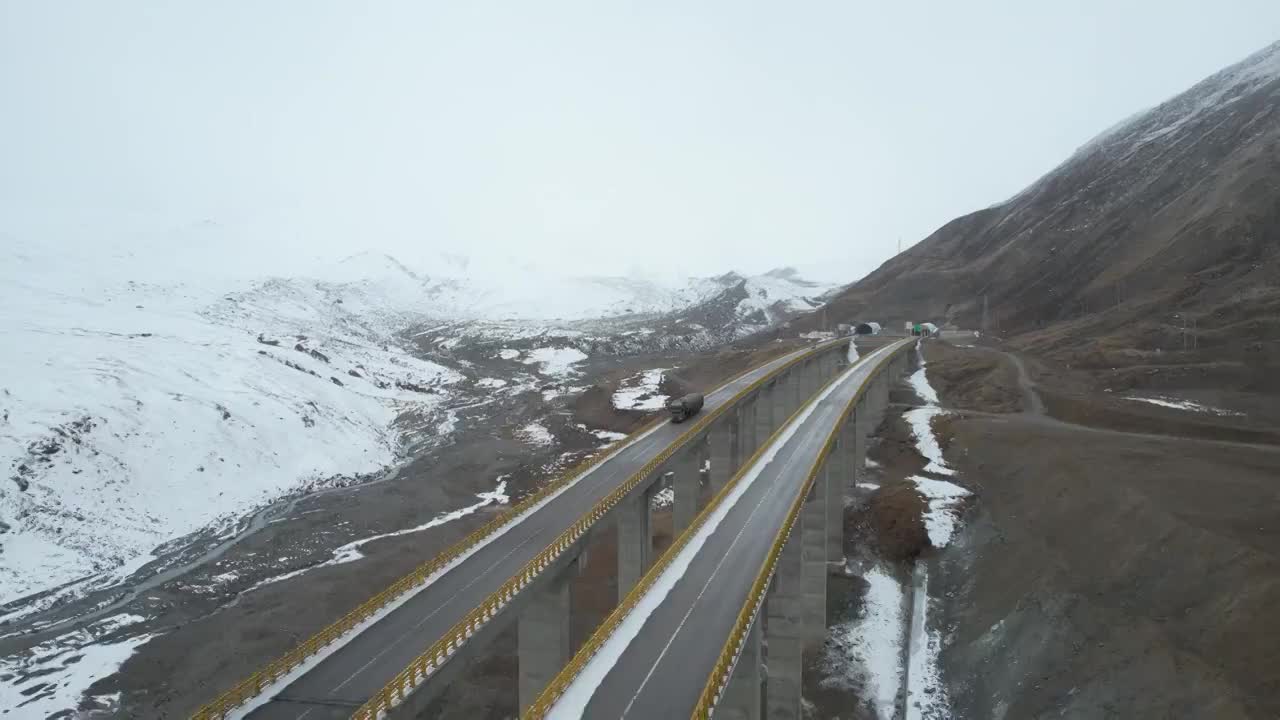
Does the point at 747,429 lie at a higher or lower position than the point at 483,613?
higher

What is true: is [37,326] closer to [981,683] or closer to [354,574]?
[354,574]

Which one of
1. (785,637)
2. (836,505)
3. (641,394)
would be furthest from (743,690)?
(641,394)

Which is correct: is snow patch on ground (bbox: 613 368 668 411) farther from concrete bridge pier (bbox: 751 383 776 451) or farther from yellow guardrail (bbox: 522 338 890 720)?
yellow guardrail (bbox: 522 338 890 720)

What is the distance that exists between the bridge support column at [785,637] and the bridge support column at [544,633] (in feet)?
29.9

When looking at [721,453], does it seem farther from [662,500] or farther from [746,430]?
[662,500]

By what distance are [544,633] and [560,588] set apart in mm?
1956

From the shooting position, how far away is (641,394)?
349 feet

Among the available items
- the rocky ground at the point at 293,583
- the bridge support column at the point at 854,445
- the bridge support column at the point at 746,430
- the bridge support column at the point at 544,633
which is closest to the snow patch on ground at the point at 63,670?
the rocky ground at the point at 293,583

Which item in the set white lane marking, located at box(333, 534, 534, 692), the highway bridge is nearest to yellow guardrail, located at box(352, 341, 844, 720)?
the highway bridge

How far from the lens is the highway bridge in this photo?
20.0 meters

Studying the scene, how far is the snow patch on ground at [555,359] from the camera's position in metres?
158

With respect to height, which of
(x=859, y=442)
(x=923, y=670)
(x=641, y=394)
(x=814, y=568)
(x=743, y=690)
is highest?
(x=641, y=394)

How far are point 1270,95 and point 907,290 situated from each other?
79051 mm

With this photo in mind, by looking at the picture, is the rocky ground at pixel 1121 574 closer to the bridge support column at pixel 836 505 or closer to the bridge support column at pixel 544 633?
the bridge support column at pixel 836 505
